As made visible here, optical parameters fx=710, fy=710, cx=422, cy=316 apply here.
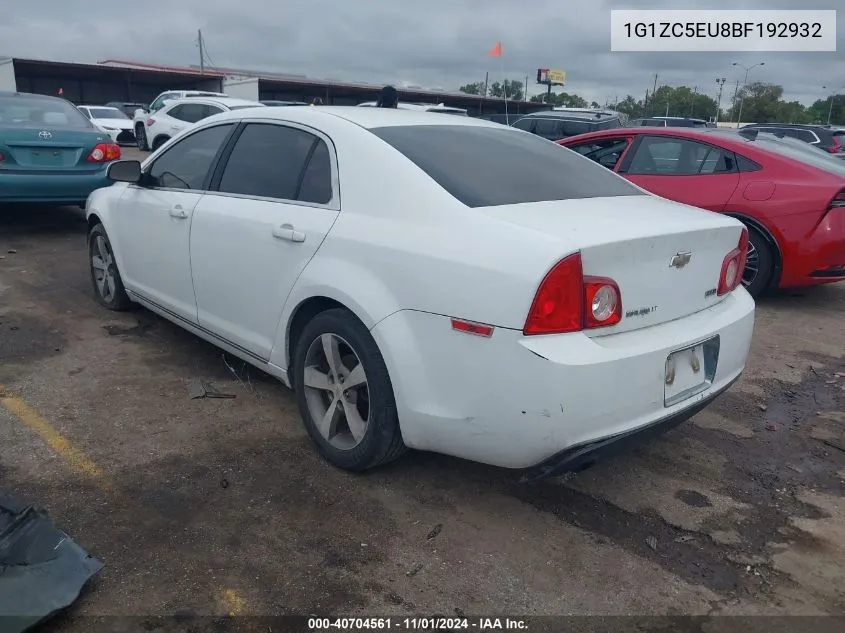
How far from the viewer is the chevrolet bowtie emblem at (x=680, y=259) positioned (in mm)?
2787

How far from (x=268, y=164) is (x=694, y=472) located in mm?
2567

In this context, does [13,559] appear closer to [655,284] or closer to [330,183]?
[330,183]

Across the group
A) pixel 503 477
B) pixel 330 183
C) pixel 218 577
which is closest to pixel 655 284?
pixel 503 477

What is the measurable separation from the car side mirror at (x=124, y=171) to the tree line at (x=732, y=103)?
68.6 meters

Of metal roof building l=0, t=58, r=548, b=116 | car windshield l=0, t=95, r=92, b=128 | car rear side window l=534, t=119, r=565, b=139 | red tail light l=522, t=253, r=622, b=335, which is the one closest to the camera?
red tail light l=522, t=253, r=622, b=335

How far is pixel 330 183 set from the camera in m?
3.21

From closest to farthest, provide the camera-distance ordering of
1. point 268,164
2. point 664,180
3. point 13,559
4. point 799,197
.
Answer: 1. point 13,559
2. point 268,164
3. point 799,197
4. point 664,180

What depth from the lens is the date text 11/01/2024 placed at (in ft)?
7.48

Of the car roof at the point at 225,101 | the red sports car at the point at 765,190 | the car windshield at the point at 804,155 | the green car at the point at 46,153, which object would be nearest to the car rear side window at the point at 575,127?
the car roof at the point at 225,101

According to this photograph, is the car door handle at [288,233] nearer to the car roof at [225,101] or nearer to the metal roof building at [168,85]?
the car roof at [225,101]

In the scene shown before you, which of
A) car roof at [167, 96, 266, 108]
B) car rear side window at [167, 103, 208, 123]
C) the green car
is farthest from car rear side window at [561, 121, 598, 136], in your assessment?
the green car

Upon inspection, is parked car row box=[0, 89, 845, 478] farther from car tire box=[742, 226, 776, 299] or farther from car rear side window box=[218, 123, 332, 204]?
car tire box=[742, 226, 776, 299]

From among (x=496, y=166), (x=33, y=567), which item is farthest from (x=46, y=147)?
(x=33, y=567)

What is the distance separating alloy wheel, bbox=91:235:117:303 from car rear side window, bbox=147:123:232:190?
93cm
